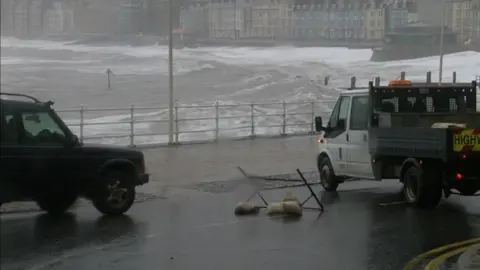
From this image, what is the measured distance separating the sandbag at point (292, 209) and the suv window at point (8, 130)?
4370 mm

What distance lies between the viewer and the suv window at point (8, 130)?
887cm

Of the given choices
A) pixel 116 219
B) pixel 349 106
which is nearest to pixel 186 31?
pixel 349 106

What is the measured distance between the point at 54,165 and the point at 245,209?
3.69 meters

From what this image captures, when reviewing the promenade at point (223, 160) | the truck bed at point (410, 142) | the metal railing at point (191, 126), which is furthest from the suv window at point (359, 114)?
the metal railing at point (191, 126)

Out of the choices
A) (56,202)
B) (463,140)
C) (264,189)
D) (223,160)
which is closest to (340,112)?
(264,189)

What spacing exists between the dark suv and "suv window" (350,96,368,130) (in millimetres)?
4140

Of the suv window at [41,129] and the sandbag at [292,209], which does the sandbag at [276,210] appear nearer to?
the sandbag at [292,209]

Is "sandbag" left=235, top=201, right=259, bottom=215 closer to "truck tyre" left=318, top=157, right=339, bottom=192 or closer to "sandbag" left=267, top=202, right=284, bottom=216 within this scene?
"sandbag" left=267, top=202, right=284, bottom=216

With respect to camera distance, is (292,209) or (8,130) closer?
(8,130)

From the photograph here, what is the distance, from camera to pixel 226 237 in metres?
10.2

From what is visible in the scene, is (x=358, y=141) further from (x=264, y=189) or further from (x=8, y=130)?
(x=8, y=130)

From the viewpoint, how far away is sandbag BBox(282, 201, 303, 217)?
475 inches

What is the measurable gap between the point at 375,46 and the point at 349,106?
3267cm

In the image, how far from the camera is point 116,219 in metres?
11.4
